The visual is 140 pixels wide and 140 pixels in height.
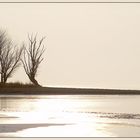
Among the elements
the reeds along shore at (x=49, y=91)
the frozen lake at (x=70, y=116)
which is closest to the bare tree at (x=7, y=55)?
the reeds along shore at (x=49, y=91)

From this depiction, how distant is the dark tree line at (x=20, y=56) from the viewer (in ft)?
17.6

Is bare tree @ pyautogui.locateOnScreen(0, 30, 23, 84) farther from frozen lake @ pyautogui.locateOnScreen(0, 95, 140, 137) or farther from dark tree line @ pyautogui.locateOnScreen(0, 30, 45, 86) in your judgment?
frozen lake @ pyautogui.locateOnScreen(0, 95, 140, 137)

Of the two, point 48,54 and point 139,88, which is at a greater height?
point 48,54

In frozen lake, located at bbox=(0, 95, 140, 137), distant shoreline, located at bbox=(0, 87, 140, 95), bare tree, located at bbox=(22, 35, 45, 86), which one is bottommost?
frozen lake, located at bbox=(0, 95, 140, 137)

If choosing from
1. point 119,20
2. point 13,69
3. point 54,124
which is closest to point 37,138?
point 54,124

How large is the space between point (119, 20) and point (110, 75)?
0.59m

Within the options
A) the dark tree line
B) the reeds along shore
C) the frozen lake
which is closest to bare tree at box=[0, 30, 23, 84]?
the dark tree line

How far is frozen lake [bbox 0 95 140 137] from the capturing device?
17.0 feet

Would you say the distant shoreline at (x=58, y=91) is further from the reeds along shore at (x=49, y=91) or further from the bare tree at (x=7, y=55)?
the bare tree at (x=7, y=55)

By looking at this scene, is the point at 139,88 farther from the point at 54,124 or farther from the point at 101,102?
the point at 54,124

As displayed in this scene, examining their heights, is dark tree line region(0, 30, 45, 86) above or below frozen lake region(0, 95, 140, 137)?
above

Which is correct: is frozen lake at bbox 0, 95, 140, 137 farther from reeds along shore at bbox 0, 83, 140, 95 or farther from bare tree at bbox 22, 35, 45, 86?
bare tree at bbox 22, 35, 45, 86

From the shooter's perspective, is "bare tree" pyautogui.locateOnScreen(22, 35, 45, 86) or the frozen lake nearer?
→ the frozen lake

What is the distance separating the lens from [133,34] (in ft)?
17.7
